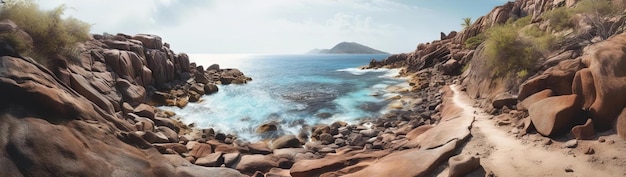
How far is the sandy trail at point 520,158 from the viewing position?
9406mm

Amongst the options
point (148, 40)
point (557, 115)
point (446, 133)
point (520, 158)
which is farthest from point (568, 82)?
point (148, 40)

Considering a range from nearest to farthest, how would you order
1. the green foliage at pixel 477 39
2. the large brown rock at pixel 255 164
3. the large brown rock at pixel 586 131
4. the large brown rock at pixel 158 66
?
the large brown rock at pixel 586 131, the large brown rock at pixel 255 164, the green foliage at pixel 477 39, the large brown rock at pixel 158 66

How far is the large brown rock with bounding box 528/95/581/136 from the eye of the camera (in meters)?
11.5

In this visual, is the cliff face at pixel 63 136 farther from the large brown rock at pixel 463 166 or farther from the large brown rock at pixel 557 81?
the large brown rock at pixel 557 81

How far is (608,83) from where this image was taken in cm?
1117

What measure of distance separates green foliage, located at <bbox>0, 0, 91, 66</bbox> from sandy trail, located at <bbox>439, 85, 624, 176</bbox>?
20.6 m

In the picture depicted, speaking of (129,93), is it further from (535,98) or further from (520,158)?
(535,98)

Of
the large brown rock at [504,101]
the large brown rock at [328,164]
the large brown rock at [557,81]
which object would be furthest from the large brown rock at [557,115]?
the large brown rock at [328,164]

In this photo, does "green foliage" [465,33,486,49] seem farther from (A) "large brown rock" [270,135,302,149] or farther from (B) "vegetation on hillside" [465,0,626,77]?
(A) "large brown rock" [270,135,302,149]

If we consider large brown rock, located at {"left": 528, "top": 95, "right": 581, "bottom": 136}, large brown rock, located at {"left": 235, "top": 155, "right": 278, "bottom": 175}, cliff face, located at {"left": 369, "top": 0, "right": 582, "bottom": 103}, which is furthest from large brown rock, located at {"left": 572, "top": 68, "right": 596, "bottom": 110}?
large brown rock, located at {"left": 235, "top": 155, "right": 278, "bottom": 175}

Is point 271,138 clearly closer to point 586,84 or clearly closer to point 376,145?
point 376,145

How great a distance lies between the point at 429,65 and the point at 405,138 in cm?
3434

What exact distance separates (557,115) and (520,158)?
8.14ft

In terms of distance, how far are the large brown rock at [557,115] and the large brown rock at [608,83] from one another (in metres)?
0.55
